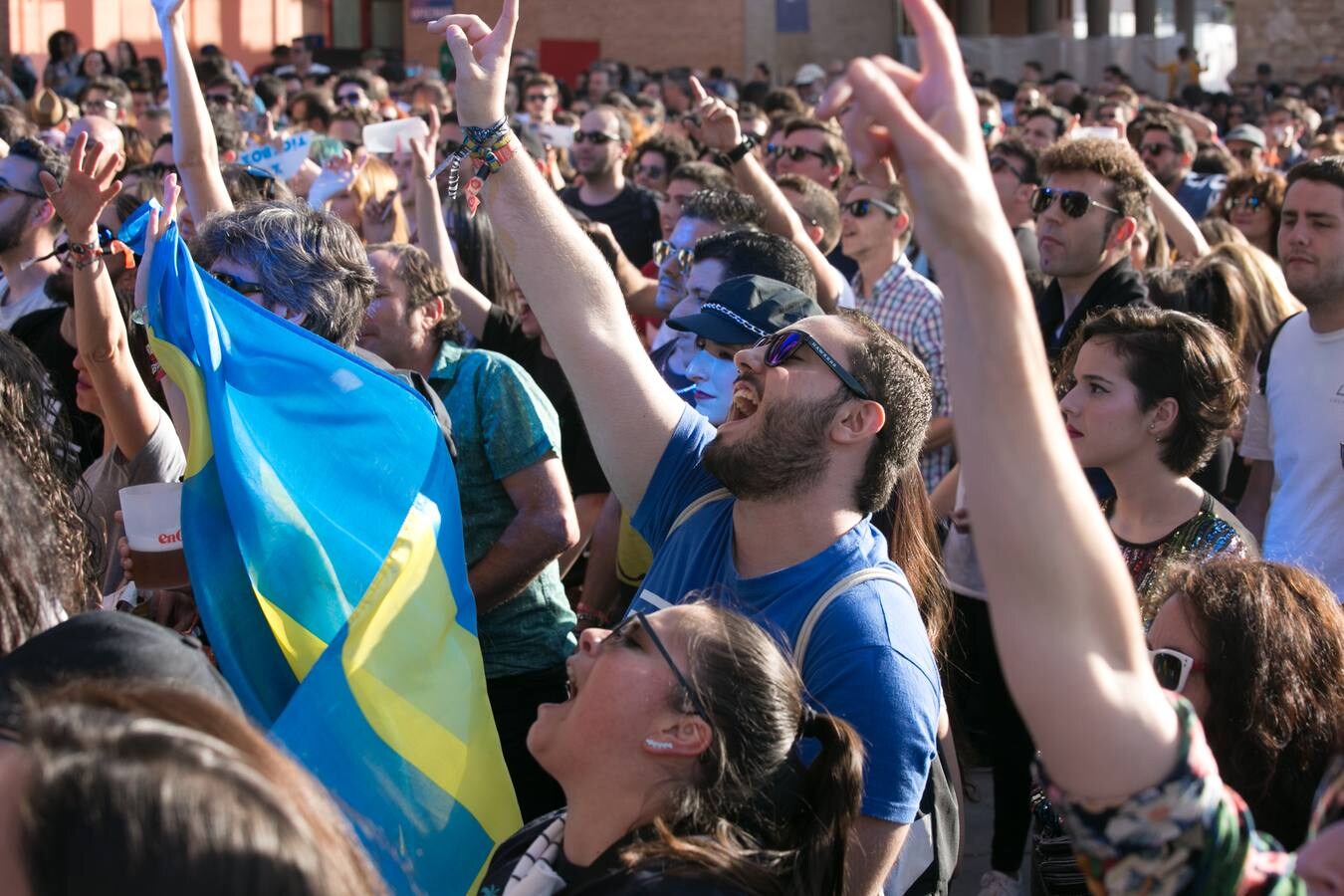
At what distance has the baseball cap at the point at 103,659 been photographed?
5.45 ft

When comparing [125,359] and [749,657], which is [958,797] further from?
[125,359]

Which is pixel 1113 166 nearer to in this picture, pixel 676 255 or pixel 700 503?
pixel 676 255

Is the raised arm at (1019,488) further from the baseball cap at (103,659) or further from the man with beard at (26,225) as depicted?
the man with beard at (26,225)

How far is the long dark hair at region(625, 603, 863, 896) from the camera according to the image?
2.07 m

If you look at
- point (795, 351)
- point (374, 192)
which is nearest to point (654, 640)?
point (795, 351)

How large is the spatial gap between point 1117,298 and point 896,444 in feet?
8.96

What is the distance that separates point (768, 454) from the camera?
2605mm

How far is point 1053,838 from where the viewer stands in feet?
9.48

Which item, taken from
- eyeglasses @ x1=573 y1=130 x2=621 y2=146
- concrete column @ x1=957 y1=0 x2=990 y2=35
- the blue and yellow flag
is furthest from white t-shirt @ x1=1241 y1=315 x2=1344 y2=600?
concrete column @ x1=957 y1=0 x2=990 y2=35

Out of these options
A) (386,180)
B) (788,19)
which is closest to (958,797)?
(386,180)

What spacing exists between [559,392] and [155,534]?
2302mm

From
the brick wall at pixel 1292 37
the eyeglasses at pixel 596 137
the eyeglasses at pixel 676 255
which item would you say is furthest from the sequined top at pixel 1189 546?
the brick wall at pixel 1292 37

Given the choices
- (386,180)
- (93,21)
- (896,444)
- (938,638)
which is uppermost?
(93,21)

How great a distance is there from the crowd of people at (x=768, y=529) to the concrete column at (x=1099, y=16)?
37391 mm
